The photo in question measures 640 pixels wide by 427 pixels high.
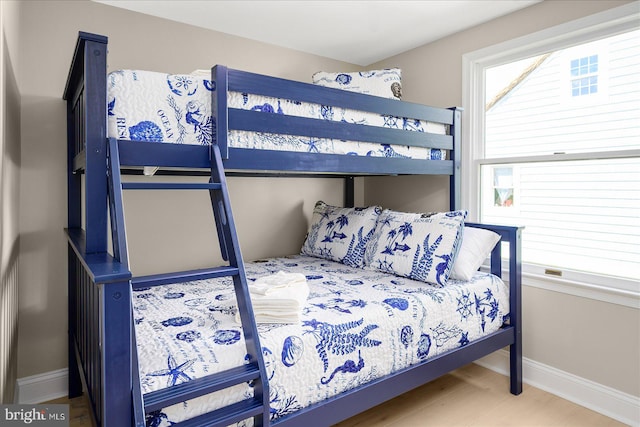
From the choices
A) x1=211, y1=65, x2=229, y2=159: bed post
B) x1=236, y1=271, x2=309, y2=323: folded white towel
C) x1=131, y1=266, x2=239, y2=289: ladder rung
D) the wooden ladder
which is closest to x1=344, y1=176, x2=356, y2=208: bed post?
x1=236, y1=271, x2=309, y2=323: folded white towel

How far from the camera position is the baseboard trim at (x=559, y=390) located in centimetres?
205

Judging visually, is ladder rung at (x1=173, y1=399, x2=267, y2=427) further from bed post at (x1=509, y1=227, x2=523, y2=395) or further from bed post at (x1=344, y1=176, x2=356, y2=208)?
bed post at (x1=344, y1=176, x2=356, y2=208)

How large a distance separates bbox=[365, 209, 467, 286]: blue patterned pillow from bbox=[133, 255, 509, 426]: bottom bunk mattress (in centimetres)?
7

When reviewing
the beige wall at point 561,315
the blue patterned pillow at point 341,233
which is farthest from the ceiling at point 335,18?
the blue patterned pillow at point 341,233

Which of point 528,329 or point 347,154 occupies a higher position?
point 347,154

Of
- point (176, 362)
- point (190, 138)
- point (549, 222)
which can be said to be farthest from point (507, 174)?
point (176, 362)

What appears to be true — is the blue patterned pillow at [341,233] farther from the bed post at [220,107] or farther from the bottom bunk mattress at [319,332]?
the bed post at [220,107]

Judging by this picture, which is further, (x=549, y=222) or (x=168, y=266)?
(x=168, y=266)

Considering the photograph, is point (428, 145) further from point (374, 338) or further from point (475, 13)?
point (374, 338)

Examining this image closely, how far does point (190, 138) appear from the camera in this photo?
5.19 feet

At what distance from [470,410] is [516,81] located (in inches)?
Result: 81.2

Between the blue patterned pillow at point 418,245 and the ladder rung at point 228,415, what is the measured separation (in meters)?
1.25

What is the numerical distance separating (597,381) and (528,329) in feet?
1.41

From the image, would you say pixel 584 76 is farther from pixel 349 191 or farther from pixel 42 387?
pixel 42 387
